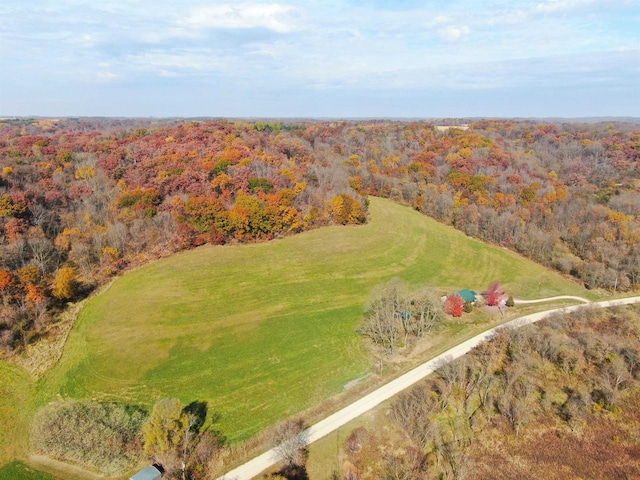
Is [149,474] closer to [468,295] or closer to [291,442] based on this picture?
[291,442]

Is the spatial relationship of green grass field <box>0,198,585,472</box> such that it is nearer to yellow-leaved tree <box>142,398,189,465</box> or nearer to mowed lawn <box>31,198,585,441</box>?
mowed lawn <box>31,198,585,441</box>

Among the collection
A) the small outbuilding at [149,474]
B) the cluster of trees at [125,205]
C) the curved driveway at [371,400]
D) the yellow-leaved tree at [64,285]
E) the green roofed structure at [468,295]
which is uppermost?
the cluster of trees at [125,205]

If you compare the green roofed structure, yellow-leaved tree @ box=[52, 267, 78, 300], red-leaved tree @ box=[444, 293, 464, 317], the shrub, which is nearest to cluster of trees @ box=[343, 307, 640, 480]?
red-leaved tree @ box=[444, 293, 464, 317]

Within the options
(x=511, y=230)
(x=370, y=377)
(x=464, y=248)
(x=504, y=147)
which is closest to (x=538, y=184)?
(x=511, y=230)

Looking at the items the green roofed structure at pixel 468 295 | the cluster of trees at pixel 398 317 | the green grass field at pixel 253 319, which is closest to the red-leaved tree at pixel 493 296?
the green roofed structure at pixel 468 295

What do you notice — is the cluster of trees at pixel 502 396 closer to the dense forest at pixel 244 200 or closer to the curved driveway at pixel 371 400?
the curved driveway at pixel 371 400

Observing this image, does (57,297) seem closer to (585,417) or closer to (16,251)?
(16,251)

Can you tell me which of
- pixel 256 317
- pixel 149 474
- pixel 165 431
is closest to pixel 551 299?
pixel 256 317
